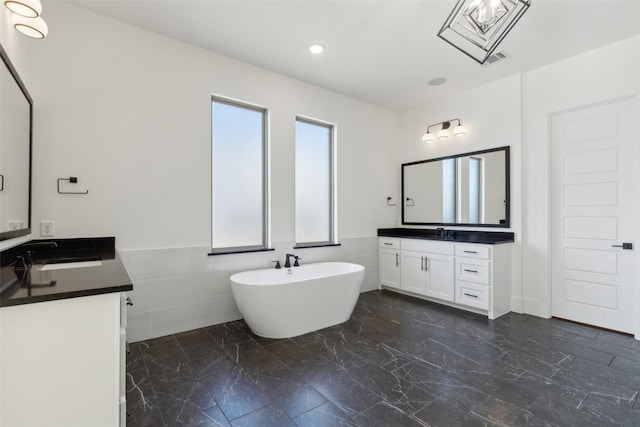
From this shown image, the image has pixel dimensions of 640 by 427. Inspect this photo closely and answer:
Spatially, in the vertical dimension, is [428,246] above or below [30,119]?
below

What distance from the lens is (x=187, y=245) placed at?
117 inches

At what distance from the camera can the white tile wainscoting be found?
2.70 meters

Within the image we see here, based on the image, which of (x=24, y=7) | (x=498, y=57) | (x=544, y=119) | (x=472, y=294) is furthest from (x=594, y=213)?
(x=24, y=7)

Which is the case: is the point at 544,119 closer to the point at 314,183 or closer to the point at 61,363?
the point at 314,183

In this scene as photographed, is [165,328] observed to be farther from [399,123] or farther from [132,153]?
[399,123]

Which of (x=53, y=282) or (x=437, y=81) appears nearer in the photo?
(x=53, y=282)

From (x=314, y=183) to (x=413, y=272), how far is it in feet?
5.90

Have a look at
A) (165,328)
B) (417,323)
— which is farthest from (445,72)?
(165,328)

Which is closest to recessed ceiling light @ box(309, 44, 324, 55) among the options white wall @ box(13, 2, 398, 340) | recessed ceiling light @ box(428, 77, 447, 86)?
white wall @ box(13, 2, 398, 340)

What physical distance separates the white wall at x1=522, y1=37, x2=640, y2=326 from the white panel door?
0.10 m

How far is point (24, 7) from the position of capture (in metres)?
1.59

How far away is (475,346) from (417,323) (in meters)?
0.64

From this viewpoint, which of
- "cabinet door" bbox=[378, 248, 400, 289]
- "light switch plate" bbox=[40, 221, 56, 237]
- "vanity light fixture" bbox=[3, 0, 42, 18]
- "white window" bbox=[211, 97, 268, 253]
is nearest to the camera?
"vanity light fixture" bbox=[3, 0, 42, 18]

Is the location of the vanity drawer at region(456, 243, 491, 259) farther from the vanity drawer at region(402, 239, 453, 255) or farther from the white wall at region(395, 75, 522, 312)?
the white wall at region(395, 75, 522, 312)
